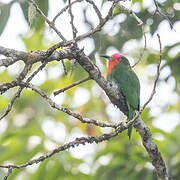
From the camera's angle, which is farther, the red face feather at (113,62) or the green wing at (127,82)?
the red face feather at (113,62)

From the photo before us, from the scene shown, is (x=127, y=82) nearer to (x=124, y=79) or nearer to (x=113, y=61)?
(x=124, y=79)

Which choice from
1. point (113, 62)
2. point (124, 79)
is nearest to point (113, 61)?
point (113, 62)

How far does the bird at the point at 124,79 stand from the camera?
3754 mm

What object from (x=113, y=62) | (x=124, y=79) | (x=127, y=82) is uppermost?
(x=113, y=62)

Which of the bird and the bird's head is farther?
the bird's head

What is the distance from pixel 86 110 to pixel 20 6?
3.60 metres

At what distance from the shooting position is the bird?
3754 mm

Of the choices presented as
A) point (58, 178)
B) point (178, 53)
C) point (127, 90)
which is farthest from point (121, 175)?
point (178, 53)

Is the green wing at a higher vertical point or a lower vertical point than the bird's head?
lower

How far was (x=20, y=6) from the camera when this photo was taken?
10.1ft

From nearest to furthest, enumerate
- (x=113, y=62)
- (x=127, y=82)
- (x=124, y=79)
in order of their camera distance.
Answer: (x=127, y=82) → (x=124, y=79) → (x=113, y=62)

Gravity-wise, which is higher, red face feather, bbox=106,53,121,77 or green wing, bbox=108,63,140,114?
red face feather, bbox=106,53,121,77

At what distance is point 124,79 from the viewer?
4.41 m

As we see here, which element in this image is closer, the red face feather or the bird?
the bird
